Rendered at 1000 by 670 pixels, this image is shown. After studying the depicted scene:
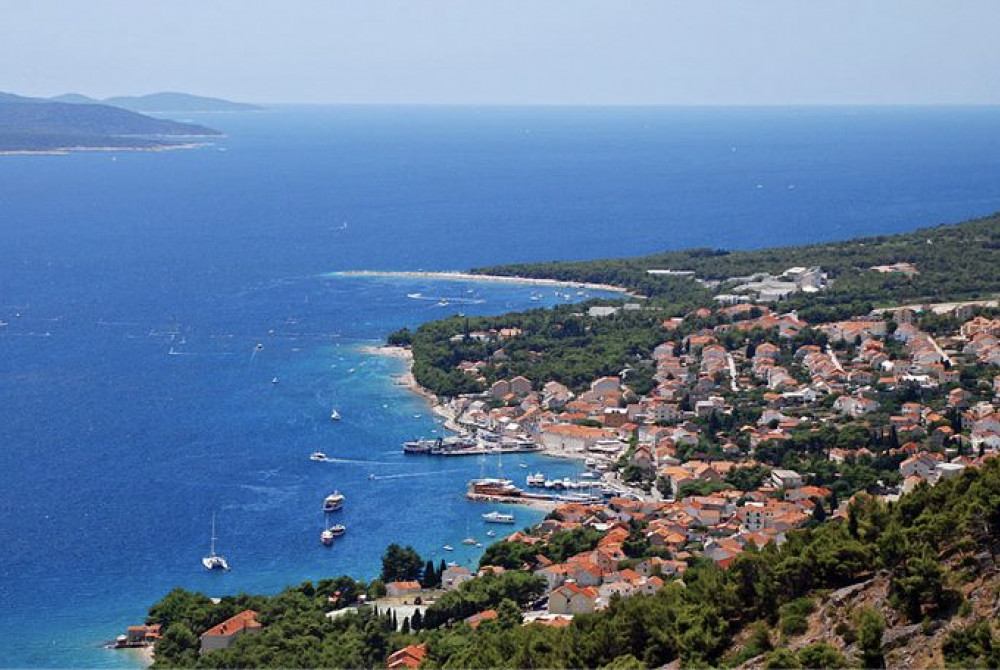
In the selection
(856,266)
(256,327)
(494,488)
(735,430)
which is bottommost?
(256,327)

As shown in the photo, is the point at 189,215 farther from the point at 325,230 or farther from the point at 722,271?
the point at 722,271

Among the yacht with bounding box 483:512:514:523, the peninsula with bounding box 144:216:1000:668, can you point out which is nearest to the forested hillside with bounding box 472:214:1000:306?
the peninsula with bounding box 144:216:1000:668

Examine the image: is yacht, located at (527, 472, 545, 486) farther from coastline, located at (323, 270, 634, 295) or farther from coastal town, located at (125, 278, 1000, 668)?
coastline, located at (323, 270, 634, 295)

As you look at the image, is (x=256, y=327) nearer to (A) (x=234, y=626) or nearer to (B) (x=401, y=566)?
(B) (x=401, y=566)

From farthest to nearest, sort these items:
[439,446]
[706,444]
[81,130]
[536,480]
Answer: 1. [81,130]
2. [439,446]
3. [706,444]
4. [536,480]

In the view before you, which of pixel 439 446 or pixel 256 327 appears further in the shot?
pixel 256 327

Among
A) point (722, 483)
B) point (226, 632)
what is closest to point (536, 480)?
point (722, 483)

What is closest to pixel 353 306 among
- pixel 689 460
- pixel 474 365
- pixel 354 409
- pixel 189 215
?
pixel 474 365
